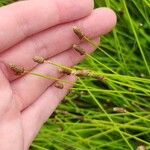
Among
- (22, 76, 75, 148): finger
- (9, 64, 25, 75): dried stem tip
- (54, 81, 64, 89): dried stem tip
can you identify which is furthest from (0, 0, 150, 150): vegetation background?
(9, 64, 25, 75): dried stem tip

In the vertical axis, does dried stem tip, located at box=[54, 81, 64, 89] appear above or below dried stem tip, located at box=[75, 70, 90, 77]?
below

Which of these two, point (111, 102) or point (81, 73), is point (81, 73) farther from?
point (111, 102)

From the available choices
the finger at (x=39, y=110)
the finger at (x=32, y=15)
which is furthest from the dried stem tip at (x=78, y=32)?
the finger at (x=39, y=110)

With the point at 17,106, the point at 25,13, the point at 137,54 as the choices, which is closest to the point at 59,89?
the point at 17,106

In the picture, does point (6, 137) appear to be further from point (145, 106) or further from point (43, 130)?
point (145, 106)

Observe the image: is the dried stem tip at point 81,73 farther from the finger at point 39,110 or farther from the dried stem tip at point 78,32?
the finger at point 39,110

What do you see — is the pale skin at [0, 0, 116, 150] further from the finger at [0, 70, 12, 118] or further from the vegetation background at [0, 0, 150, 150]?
the vegetation background at [0, 0, 150, 150]
